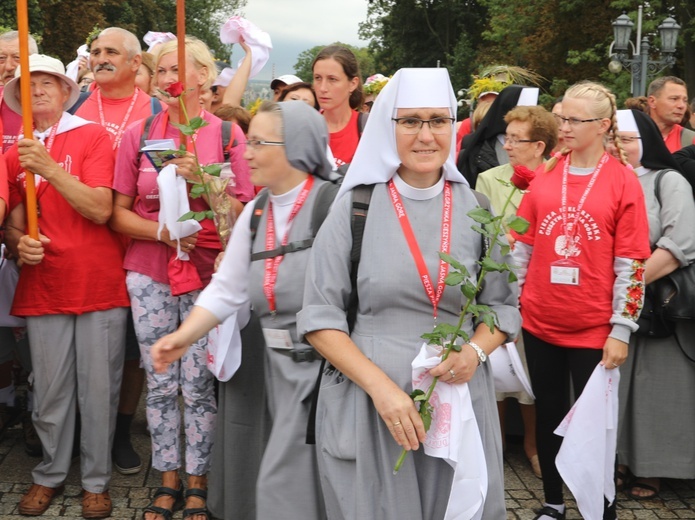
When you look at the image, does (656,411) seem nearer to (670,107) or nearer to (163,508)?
(163,508)

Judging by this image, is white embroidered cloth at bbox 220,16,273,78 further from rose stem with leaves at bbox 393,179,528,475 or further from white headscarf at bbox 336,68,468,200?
rose stem with leaves at bbox 393,179,528,475

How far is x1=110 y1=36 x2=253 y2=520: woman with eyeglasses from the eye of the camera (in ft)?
16.2

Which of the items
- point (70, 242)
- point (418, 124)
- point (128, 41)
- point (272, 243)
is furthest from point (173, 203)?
point (418, 124)

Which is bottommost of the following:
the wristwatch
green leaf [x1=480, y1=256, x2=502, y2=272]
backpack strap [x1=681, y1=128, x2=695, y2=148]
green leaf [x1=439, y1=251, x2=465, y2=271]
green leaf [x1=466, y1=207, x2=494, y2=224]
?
the wristwatch

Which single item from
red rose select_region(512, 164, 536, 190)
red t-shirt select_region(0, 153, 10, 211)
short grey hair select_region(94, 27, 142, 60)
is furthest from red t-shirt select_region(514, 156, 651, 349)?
red t-shirt select_region(0, 153, 10, 211)

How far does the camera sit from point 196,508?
4926 mm

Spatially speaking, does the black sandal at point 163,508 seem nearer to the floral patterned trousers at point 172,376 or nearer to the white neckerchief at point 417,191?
the floral patterned trousers at point 172,376

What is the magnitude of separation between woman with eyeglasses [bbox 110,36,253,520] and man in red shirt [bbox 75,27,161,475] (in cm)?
46

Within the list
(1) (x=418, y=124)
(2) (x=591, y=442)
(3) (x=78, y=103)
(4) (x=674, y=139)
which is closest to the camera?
(1) (x=418, y=124)

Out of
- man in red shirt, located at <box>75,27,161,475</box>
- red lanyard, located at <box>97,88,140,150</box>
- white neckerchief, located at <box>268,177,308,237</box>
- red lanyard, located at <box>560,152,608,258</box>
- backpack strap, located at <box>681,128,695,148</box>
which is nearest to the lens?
white neckerchief, located at <box>268,177,308,237</box>

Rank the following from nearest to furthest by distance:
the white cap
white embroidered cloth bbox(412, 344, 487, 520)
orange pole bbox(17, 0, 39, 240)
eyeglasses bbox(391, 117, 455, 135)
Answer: white embroidered cloth bbox(412, 344, 487, 520)
eyeglasses bbox(391, 117, 455, 135)
orange pole bbox(17, 0, 39, 240)
the white cap

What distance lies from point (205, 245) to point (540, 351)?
1.79 meters

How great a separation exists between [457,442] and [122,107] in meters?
3.30

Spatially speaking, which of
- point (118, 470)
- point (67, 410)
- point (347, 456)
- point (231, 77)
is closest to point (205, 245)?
point (67, 410)
